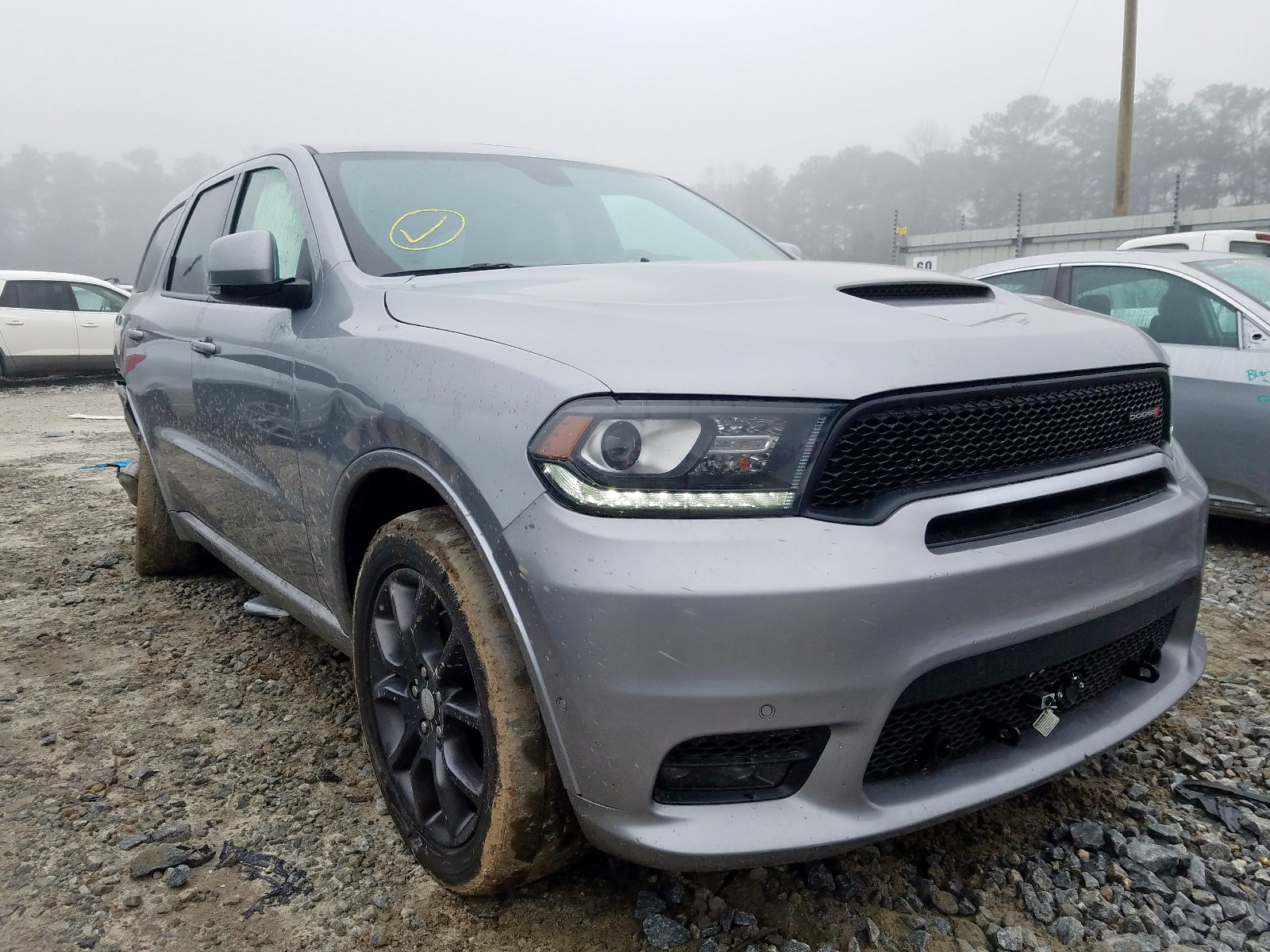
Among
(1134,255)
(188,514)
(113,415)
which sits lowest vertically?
(113,415)

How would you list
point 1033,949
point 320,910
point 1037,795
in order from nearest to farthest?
point 1033,949 → point 320,910 → point 1037,795

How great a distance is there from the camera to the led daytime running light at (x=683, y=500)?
56.6 inches

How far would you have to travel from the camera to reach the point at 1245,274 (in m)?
4.54

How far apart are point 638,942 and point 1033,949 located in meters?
0.74

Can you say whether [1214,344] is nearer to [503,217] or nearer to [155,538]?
[503,217]

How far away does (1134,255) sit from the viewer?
4.76 m

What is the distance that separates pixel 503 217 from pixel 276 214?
2.31 feet

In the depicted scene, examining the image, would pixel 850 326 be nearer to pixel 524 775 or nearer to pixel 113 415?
pixel 524 775

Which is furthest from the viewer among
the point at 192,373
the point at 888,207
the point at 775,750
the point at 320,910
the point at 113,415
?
the point at 888,207

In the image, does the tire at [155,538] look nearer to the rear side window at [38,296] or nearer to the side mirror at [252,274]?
the side mirror at [252,274]

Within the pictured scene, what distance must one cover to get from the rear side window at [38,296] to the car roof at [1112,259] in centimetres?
1417

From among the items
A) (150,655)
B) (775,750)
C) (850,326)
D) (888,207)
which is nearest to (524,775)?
(775,750)

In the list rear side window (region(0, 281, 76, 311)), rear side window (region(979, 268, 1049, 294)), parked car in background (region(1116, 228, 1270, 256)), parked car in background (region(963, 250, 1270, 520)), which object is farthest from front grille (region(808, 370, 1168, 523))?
rear side window (region(0, 281, 76, 311))

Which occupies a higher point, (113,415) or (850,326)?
(850,326)
